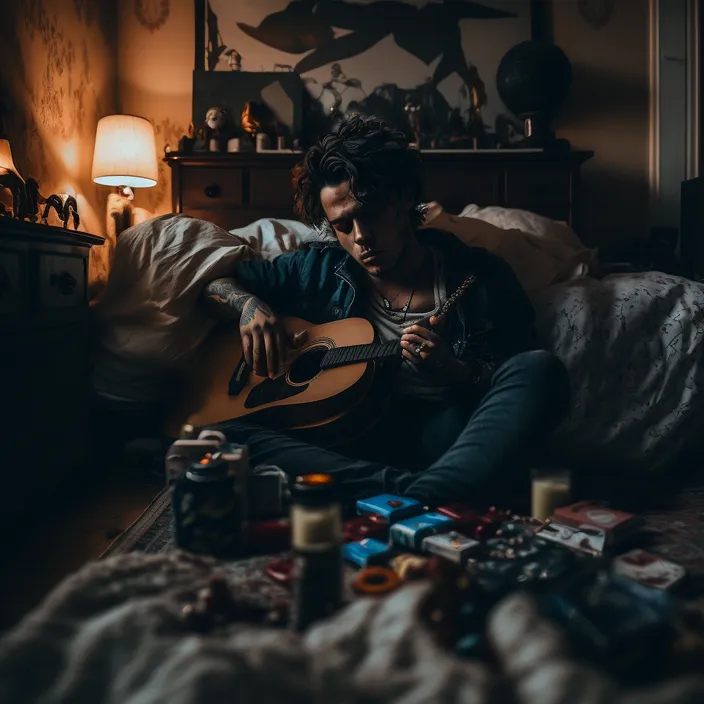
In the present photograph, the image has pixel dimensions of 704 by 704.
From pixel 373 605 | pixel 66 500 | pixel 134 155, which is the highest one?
pixel 134 155

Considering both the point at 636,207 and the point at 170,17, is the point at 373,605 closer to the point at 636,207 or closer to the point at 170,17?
the point at 636,207

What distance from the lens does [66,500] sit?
166cm

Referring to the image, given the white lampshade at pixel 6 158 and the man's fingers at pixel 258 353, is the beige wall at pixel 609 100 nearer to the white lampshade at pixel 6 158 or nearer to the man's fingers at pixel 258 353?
the man's fingers at pixel 258 353

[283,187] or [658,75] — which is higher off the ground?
[658,75]

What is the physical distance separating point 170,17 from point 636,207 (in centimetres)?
251

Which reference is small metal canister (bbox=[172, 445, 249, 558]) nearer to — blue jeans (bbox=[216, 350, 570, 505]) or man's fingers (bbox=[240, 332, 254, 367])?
blue jeans (bbox=[216, 350, 570, 505])

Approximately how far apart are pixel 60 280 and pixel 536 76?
2.27 meters

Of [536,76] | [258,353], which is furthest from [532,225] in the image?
[258,353]

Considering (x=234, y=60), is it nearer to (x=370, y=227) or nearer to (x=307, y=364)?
(x=370, y=227)

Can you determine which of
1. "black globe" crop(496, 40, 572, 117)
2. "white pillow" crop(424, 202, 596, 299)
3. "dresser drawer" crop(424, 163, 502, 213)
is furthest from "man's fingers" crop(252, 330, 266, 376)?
"black globe" crop(496, 40, 572, 117)

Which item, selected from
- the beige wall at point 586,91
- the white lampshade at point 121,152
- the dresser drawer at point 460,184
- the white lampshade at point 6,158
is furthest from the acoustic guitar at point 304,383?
the beige wall at point 586,91

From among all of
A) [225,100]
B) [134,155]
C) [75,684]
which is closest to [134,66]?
[225,100]

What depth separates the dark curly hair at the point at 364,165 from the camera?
5.37 feet

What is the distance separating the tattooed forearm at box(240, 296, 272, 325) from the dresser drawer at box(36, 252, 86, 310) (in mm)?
451
